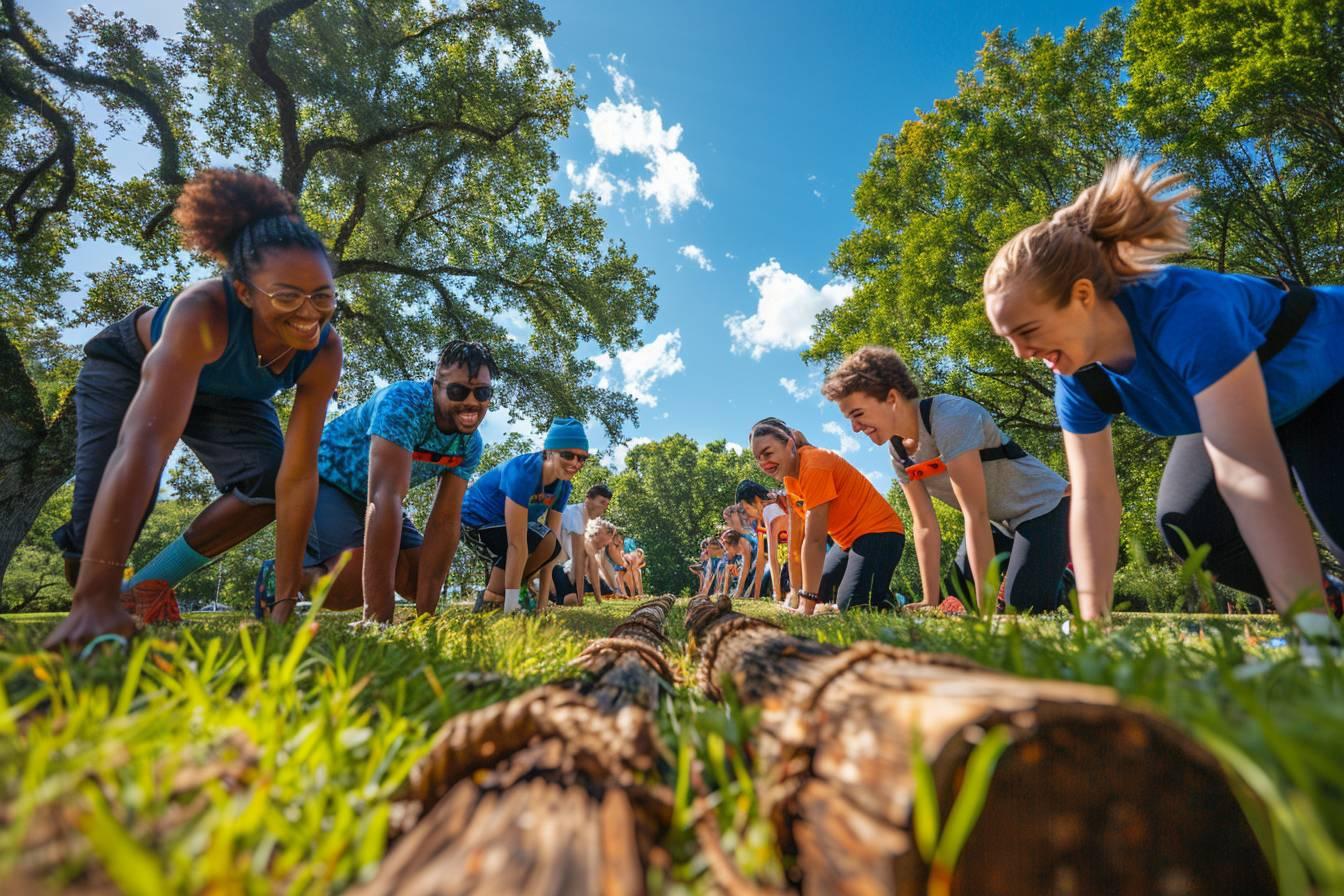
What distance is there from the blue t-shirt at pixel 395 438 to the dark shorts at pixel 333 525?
0.08 metres

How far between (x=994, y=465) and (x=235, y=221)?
5.57m

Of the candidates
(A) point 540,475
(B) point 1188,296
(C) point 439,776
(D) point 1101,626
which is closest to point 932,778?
(C) point 439,776

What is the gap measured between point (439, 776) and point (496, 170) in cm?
1719

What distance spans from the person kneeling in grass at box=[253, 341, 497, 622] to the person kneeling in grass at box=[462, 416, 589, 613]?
1286 mm

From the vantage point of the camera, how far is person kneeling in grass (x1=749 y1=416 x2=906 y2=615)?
626cm

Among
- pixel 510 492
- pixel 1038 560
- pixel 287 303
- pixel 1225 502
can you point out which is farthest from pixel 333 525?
pixel 1038 560

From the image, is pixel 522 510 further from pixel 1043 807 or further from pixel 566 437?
pixel 1043 807

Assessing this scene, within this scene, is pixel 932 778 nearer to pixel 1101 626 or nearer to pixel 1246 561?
pixel 1101 626

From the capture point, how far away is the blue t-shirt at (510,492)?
22.7ft

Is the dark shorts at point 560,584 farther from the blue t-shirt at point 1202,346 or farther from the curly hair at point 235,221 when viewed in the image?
the blue t-shirt at point 1202,346

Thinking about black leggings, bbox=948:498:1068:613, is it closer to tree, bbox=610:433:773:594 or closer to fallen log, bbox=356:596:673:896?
fallen log, bbox=356:596:673:896

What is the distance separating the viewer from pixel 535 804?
77cm

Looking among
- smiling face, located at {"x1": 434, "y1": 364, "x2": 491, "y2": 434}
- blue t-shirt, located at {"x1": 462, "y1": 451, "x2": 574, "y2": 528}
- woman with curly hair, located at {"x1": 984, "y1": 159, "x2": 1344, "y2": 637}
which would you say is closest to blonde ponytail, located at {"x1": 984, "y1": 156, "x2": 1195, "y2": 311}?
woman with curly hair, located at {"x1": 984, "y1": 159, "x2": 1344, "y2": 637}

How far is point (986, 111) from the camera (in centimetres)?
1463
